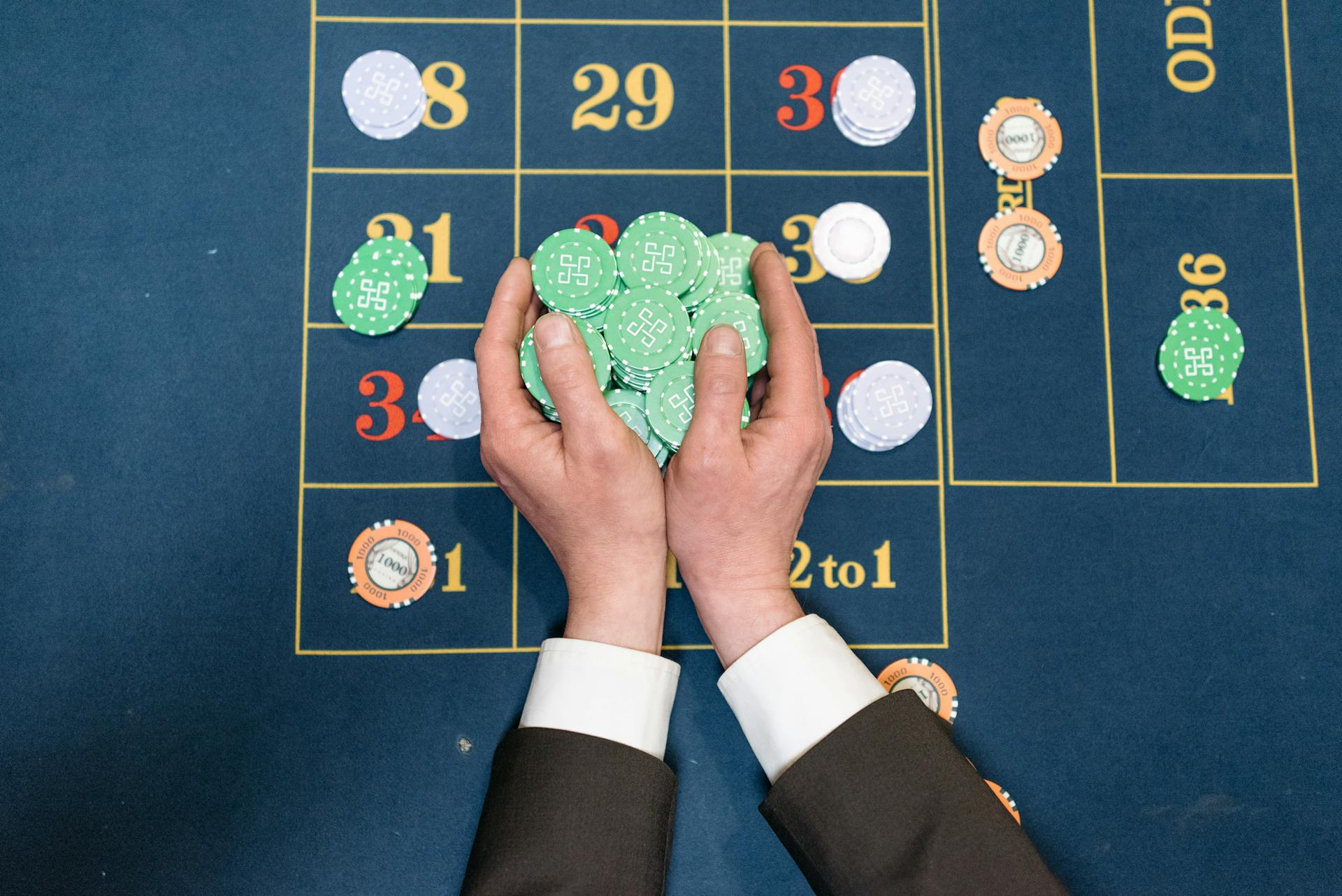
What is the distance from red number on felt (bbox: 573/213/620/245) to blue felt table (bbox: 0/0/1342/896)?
0.05 feet

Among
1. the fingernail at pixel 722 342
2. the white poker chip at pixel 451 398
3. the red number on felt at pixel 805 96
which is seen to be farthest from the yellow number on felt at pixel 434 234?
the red number on felt at pixel 805 96

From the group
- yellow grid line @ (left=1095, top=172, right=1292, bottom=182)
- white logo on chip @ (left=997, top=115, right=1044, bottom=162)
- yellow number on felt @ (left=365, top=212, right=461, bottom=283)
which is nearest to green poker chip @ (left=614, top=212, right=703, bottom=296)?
yellow number on felt @ (left=365, top=212, right=461, bottom=283)

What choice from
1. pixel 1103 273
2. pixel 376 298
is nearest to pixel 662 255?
pixel 376 298

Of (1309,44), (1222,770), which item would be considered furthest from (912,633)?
(1309,44)

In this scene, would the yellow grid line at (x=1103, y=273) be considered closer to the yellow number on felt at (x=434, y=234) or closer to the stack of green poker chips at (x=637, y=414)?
the stack of green poker chips at (x=637, y=414)

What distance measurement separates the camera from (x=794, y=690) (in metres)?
1.53

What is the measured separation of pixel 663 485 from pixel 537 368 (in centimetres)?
37

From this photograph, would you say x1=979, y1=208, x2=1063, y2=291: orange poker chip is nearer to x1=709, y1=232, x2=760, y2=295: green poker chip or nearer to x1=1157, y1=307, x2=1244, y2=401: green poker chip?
x1=1157, y1=307, x2=1244, y2=401: green poker chip

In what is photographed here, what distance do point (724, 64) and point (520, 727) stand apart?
161 cm

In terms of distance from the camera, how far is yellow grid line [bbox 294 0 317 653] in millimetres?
1984

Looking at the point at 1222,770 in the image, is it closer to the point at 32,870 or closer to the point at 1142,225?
the point at 1142,225

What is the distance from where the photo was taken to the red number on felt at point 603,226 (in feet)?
6.68

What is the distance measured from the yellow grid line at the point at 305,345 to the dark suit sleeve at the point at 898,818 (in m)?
1.19

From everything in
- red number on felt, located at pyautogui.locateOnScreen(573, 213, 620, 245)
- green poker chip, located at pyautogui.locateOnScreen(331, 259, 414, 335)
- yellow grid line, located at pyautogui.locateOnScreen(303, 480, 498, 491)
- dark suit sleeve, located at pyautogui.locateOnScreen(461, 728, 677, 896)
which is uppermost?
red number on felt, located at pyautogui.locateOnScreen(573, 213, 620, 245)
